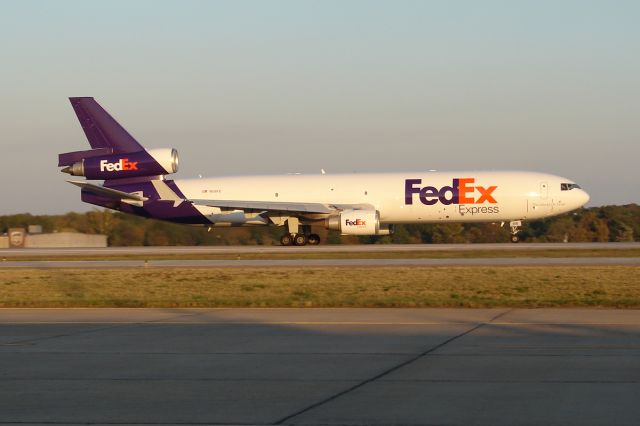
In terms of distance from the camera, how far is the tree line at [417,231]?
57.9m

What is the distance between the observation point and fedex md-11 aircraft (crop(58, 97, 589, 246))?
151 ft

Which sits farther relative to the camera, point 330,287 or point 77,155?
point 77,155

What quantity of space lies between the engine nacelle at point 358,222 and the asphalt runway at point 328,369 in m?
27.2

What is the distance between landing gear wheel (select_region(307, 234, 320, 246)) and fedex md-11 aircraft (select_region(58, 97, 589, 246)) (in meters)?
0.05

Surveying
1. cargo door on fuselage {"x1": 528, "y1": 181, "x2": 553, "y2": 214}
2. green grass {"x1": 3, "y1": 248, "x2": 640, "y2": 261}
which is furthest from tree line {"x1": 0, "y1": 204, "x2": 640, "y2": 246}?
green grass {"x1": 3, "y1": 248, "x2": 640, "y2": 261}

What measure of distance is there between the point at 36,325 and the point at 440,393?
9.93m

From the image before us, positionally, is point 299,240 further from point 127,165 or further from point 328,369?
point 328,369

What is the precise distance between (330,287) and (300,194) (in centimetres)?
2424

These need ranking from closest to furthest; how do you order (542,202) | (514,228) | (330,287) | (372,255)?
1. (330,287)
2. (372,255)
3. (542,202)
4. (514,228)

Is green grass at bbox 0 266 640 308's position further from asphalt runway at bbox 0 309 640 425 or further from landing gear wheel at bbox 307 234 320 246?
landing gear wheel at bbox 307 234 320 246

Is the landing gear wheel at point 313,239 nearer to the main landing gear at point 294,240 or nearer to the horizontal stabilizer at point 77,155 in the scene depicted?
the main landing gear at point 294,240

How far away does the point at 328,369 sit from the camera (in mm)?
11477

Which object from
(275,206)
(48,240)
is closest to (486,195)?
(275,206)

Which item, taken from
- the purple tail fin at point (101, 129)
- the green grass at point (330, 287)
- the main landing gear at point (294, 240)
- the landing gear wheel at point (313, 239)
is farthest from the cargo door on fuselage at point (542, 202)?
the purple tail fin at point (101, 129)
